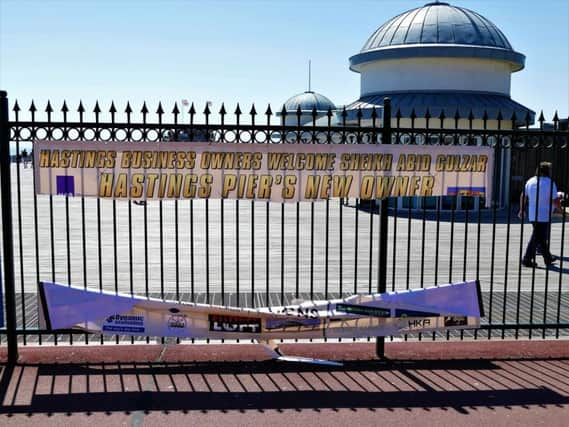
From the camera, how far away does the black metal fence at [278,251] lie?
5312 mm

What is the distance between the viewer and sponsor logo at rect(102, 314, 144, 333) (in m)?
5.27

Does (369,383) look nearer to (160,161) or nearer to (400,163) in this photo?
(400,163)

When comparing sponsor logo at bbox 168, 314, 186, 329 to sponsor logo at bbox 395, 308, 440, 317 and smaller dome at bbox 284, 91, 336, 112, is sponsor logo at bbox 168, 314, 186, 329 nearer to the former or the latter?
sponsor logo at bbox 395, 308, 440, 317

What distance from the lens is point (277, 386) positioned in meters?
4.93

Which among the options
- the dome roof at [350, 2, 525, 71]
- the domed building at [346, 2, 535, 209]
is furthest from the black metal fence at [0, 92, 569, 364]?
the dome roof at [350, 2, 525, 71]

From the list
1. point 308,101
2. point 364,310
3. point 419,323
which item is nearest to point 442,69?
point 419,323

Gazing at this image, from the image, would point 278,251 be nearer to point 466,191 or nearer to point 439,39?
point 466,191

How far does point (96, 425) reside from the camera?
415 cm

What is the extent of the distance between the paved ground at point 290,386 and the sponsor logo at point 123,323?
346 millimetres

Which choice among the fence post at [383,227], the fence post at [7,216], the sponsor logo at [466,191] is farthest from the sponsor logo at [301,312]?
the fence post at [7,216]

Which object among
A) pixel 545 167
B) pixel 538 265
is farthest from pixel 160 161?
pixel 538 265

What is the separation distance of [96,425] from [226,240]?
407 inches

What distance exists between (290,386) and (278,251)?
7.60 m

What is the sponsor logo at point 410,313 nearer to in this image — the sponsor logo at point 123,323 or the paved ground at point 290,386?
the paved ground at point 290,386
